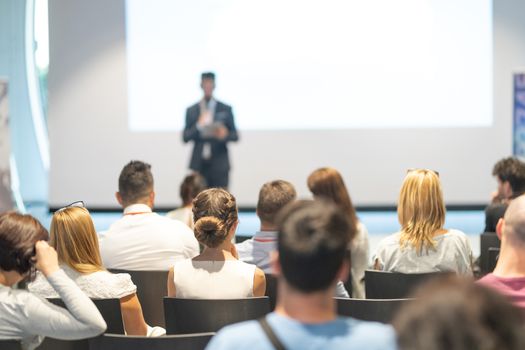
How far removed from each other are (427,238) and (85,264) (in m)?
1.51

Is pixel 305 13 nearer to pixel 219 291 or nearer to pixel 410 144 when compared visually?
pixel 410 144

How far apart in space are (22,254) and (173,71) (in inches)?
301

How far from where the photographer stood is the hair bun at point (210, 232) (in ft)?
10.2

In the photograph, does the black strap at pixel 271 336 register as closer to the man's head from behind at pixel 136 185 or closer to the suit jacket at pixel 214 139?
the man's head from behind at pixel 136 185

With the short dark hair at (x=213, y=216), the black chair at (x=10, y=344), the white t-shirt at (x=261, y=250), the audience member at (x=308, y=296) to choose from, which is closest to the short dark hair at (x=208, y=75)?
the white t-shirt at (x=261, y=250)

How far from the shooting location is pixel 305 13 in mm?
9719

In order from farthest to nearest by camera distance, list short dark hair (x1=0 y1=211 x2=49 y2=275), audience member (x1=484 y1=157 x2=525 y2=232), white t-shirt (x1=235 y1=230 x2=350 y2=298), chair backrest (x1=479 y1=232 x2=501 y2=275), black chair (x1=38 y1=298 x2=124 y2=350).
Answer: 1. audience member (x1=484 y1=157 x2=525 y2=232)
2. chair backrest (x1=479 y1=232 x2=501 y2=275)
3. white t-shirt (x1=235 y1=230 x2=350 y2=298)
4. black chair (x1=38 y1=298 x2=124 y2=350)
5. short dark hair (x1=0 y1=211 x2=49 y2=275)

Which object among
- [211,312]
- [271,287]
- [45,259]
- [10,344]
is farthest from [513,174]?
[10,344]

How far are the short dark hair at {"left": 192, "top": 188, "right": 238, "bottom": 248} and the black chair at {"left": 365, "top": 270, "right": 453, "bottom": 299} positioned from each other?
0.64 metres

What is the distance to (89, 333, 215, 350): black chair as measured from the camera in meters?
2.29

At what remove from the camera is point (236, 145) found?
1016 cm

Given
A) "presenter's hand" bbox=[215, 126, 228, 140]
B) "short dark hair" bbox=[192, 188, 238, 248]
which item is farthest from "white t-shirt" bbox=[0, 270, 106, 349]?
"presenter's hand" bbox=[215, 126, 228, 140]

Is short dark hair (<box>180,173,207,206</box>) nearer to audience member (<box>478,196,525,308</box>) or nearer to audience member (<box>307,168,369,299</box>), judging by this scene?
audience member (<box>307,168,369,299</box>)

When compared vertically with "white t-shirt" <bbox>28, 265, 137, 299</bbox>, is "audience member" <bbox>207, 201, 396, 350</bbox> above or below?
above
